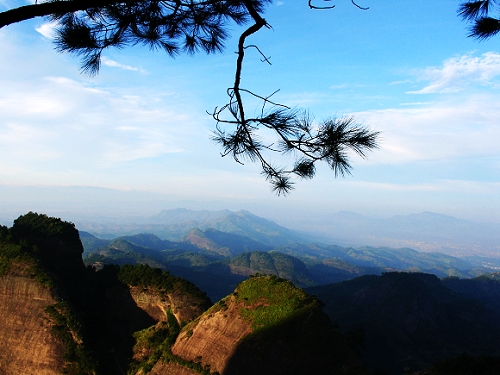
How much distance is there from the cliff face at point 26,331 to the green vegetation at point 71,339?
0.28 metres

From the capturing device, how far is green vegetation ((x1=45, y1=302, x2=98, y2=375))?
16234mm

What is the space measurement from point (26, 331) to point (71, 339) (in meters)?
2.41

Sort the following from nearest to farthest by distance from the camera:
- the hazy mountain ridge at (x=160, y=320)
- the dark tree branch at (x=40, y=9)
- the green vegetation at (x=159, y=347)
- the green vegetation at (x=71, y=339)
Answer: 1. the dark tree branch at (x=40, y=9)
2. the hazy mountain ridge at (x=160, y=320)
3. the green vegetation at (x=159, y=347)
4. the green vegetation at (x=71, y=339)

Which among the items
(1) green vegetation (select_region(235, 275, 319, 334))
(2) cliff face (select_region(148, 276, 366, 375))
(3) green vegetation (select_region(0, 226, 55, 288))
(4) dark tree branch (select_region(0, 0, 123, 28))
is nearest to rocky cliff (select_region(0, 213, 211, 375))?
(3) green vegetation (select_region(0, 226, 55, 288))

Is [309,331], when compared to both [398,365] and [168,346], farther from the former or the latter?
[398,365]

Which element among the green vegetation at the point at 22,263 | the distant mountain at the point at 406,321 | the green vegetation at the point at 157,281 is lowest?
the distant mountain at the point at 406,321

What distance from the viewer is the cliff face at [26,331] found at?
54.9ft

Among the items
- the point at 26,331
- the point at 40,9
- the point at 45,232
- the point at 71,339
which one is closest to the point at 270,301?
the point at 71,339

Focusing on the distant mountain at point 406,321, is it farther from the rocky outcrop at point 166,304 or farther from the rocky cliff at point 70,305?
the rocky cliff at point 70,305

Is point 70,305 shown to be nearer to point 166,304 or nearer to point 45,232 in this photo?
point 166,304

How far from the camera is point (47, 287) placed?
18.3 meters

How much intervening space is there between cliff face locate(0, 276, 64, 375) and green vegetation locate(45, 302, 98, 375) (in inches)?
10.9

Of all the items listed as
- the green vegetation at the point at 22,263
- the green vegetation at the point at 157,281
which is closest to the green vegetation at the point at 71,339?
the green vegetation at the point at 22,263

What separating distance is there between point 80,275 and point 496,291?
106383mm
